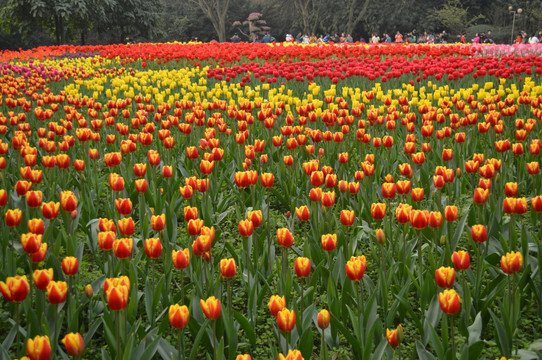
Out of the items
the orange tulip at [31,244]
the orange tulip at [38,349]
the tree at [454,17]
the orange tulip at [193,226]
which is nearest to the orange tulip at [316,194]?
the orange tulip at [193,226]

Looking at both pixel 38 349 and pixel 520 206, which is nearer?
pixel 38 349

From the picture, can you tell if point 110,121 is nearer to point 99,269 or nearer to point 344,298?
point 99,269

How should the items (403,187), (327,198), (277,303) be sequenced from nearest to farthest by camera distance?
1. (277,303)
2. (327,198)
3. (403,187)

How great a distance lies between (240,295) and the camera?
319 cm

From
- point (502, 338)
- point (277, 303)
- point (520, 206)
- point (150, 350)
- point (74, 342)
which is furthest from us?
point (520, 206)

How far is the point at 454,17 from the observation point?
136 feet

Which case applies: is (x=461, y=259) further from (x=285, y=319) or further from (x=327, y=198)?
(x=327, y=198)

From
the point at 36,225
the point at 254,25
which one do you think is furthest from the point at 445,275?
the point at 254,25

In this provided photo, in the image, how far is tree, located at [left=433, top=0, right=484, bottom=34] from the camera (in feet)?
136

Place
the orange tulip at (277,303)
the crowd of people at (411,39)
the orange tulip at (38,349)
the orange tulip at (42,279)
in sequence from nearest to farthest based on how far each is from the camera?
the orange tulip at (38,349) < the orange tulip at (277,303) < the orange tulip at (42,279) < the crowd of people at (411,39)

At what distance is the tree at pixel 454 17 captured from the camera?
136 ft

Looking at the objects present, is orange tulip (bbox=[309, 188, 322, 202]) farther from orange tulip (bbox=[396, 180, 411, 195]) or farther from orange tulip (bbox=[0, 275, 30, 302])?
orange tulip (bbox=[0, 275, 30, 302])

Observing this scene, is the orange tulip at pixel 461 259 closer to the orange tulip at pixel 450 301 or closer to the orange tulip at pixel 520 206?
the orange tulip at pixel 450 301

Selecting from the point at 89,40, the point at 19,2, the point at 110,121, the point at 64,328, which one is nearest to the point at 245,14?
the point at 89,40
